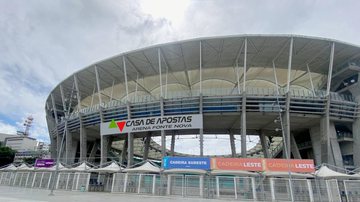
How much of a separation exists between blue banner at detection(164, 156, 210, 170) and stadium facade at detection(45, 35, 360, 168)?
7623 mm

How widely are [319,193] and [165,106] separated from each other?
20268 millimetres

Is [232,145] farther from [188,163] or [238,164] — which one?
[188,163]

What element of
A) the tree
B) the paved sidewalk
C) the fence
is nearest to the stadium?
the fence

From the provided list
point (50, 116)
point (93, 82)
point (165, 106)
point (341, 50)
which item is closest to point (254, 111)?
point (165, 106)

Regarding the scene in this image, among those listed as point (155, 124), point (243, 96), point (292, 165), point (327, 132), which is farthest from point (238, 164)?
point (327, 132)

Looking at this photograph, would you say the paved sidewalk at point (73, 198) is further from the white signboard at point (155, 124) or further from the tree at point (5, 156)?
the tree at point (5, 156)

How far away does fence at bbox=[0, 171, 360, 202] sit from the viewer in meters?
17.9

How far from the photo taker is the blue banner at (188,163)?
21.5 metres

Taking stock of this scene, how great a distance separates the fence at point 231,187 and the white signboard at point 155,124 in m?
9.12

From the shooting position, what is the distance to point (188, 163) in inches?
865

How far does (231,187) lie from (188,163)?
478 cm

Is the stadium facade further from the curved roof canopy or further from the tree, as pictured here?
the tree

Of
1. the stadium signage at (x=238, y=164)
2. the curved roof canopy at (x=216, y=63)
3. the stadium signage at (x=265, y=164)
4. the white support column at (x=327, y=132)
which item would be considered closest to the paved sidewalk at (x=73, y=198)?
the stadium signage at (x=238, y=164)

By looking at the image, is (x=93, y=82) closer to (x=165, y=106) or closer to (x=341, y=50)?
(x=165, y=106)
